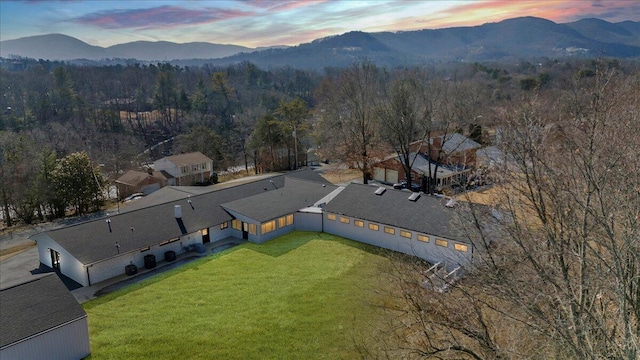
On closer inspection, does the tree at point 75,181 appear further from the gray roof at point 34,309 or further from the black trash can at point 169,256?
the gray roof at point 34,309

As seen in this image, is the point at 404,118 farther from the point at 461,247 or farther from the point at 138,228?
the point at 138,228

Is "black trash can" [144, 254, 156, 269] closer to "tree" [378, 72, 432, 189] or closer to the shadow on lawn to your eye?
the shadow on lawn

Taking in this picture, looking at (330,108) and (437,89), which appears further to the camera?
(330,108)

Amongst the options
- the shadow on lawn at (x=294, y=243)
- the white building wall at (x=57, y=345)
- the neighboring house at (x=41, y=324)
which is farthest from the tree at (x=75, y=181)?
the white building wall at (x=57, y=345)

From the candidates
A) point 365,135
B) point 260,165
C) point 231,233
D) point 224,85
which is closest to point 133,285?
point 231,233

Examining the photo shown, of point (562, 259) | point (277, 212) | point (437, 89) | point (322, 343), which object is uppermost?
point (437, 89)

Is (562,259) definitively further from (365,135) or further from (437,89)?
(437,89)

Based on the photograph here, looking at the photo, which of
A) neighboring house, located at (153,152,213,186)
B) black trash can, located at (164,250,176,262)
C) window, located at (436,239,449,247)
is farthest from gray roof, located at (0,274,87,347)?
neighboring house, located at (153,152,213,186)
